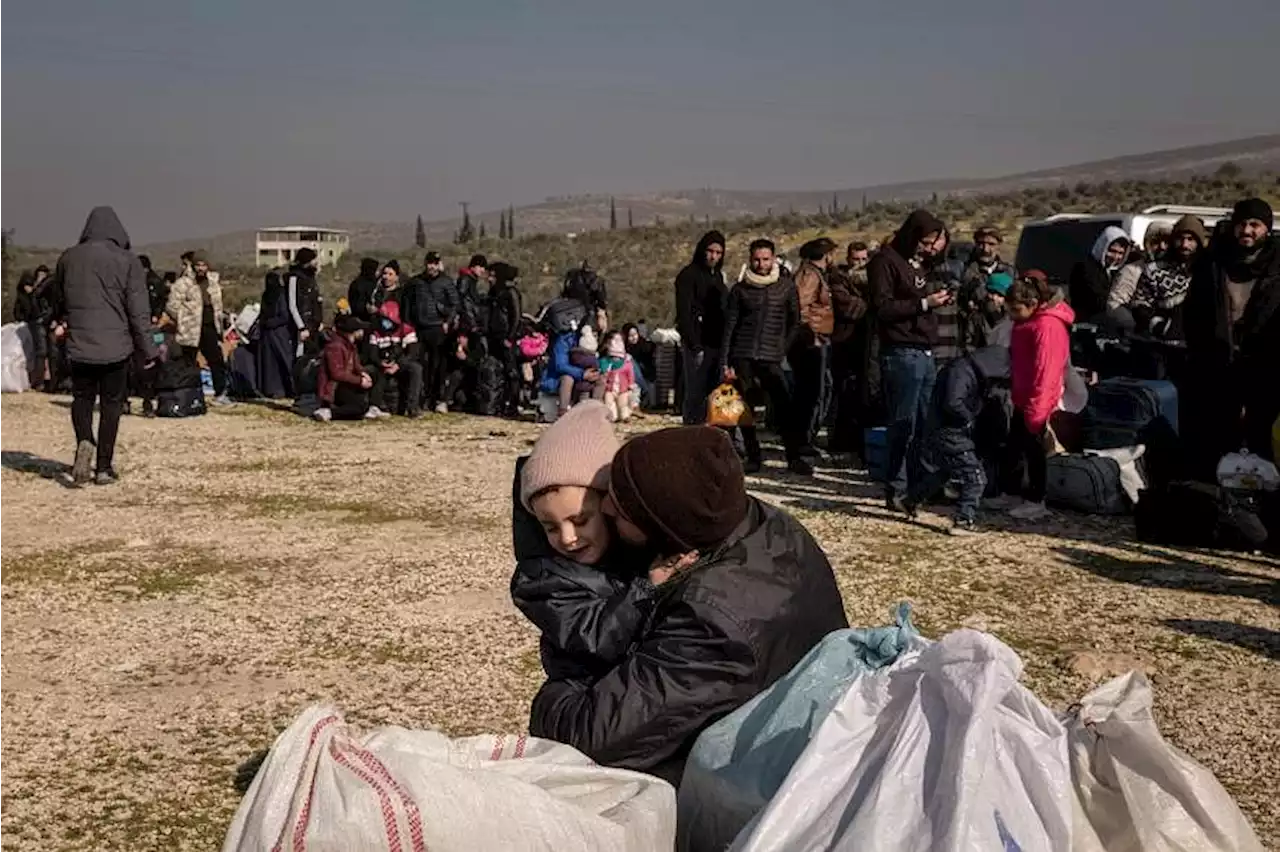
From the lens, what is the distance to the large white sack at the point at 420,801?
2.12 m

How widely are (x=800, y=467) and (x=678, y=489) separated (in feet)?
26.2

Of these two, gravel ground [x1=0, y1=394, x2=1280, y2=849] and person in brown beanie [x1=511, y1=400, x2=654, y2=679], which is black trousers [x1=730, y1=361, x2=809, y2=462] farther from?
person in brown beanie [x1=511, y1=400, x2=654, y2=679]

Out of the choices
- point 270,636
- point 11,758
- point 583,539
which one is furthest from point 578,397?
point 583,539

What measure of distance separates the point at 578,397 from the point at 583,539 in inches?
448

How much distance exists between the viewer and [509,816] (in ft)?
7.24

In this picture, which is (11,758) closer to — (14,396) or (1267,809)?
(1267,809)

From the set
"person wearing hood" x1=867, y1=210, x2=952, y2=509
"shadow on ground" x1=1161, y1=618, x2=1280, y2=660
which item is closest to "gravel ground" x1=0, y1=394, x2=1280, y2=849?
"shadow on ground" x1=1161, y1=618, x2=1280, y2=660

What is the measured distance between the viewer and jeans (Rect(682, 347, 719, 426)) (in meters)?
11.2

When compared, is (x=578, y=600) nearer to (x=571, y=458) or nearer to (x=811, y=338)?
(x=571, y=458)

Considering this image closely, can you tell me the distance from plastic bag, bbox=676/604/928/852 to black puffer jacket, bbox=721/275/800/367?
7.61 metres

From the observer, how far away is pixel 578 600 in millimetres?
2662

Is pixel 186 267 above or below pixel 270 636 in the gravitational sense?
above

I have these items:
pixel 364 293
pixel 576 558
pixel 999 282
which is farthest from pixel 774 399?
pixel 576 558

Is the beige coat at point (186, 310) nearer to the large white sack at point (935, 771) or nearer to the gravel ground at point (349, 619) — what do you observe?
the gravel ground at point (349, 619)
